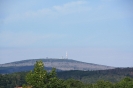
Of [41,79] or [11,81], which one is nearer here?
[41,79]

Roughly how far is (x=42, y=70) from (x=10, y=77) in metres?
98.3

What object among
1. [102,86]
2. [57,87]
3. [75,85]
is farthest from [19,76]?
[57,87]

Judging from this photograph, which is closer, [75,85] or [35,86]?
[35,86]

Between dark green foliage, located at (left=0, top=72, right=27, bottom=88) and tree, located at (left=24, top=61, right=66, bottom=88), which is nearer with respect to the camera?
tree, located at (left=24, top=61, right=66, bottom=88)

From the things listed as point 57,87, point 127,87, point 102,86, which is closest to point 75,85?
point 102,86

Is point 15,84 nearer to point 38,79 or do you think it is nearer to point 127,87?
point 127,87

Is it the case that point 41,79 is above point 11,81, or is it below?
above

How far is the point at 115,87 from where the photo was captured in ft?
247

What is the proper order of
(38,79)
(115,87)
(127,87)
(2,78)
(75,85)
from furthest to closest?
(2,78)
(75,85)
(115,87)
(127,87)
(38,79)

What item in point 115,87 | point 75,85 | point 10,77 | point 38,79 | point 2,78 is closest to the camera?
point 38,79

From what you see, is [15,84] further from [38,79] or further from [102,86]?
[38,79]

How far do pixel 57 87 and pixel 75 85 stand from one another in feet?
189

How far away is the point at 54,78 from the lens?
40344mm

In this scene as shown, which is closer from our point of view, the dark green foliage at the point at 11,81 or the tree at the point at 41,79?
the tree at the point at 41,79
